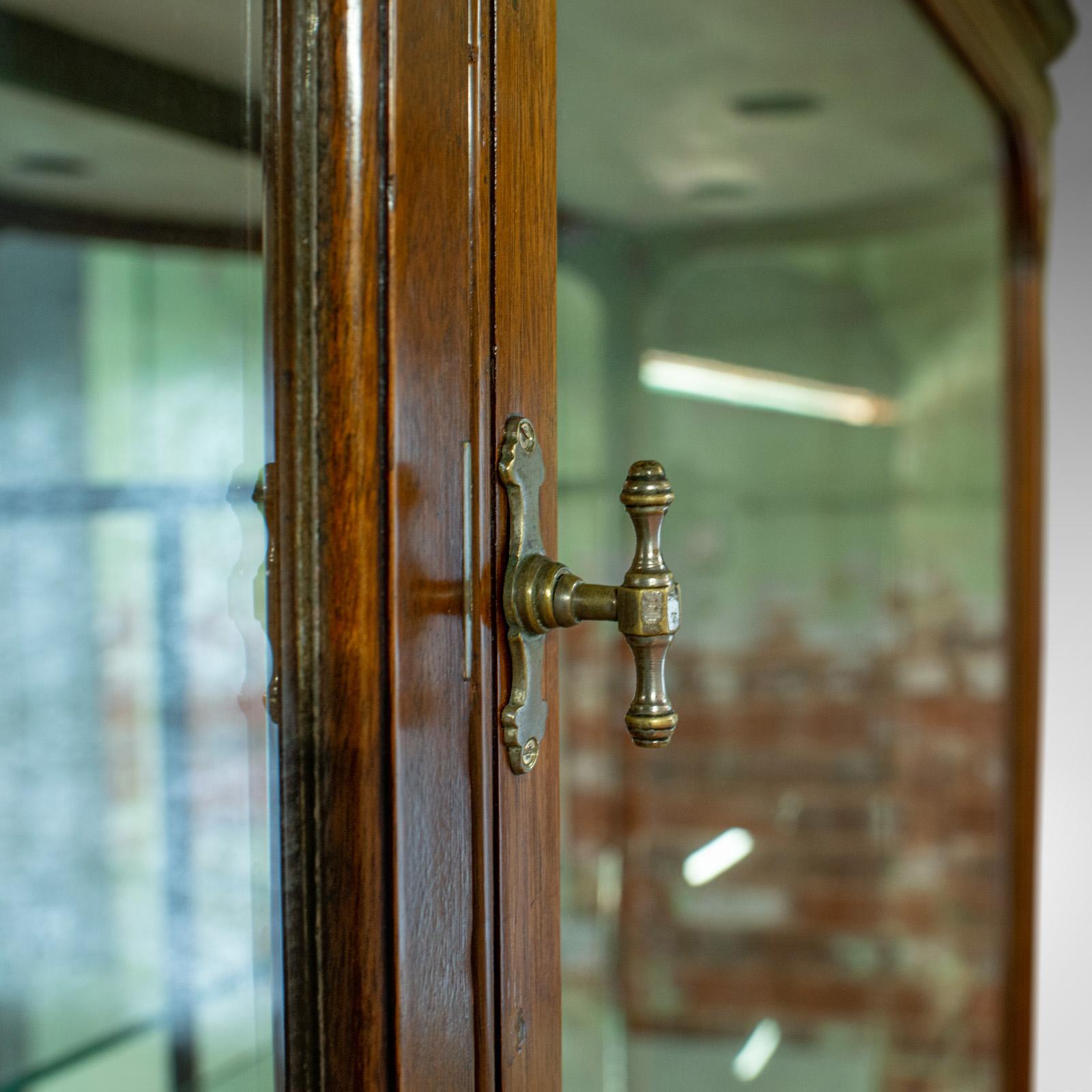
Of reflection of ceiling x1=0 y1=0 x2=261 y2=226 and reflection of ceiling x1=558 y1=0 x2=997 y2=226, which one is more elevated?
reflection of ceiling x1=558 y1=0 x2=997 y2=226

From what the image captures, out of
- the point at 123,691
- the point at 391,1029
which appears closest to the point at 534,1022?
the point at 391,1029

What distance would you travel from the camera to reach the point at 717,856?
2.48 ft

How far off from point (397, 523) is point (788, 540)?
→ 58 cm

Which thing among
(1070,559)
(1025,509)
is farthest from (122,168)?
(1070,559)

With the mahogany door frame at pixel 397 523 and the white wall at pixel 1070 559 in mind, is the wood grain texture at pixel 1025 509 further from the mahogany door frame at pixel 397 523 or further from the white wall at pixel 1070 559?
the mahogany door frame at pixel 397 523

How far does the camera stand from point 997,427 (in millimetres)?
1237

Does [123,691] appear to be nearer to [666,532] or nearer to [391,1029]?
[391,1029]

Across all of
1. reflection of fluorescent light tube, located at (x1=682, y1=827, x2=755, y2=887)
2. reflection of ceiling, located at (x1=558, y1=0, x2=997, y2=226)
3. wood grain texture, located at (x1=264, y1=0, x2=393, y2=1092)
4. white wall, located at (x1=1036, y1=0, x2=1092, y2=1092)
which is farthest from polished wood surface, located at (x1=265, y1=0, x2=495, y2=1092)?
white wall, located at (x1=1036, y1=0, x2=1092, y2=1092)

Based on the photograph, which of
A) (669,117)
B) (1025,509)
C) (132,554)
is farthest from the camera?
(1025,509)

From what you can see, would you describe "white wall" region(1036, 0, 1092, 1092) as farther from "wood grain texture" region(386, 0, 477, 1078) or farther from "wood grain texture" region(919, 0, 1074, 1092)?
"wood grain texture" region(386, 0, 477, 1078)

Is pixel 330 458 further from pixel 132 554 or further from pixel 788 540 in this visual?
pixel 788 540

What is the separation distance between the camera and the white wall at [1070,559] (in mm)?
1341

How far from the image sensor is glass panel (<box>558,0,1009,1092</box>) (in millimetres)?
575

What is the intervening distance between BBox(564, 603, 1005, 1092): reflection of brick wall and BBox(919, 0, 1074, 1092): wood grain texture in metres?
0.04
